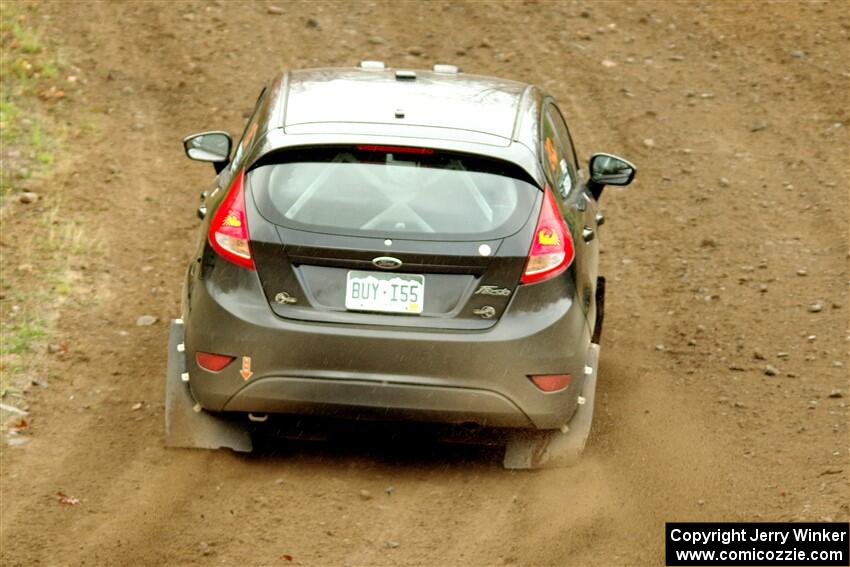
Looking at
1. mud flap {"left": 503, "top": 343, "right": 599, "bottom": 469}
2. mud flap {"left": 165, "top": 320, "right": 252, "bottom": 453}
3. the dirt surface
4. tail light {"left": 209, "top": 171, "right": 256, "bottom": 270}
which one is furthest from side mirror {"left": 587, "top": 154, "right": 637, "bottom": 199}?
mud flap {"left": 165, "top": 320, "right": 252, "bottom": 453}

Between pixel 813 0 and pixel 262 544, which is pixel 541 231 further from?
pixel 813 0

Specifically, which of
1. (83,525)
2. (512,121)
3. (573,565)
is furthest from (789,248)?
(83,525)

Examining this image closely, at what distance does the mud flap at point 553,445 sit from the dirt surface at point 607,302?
0.08 metres

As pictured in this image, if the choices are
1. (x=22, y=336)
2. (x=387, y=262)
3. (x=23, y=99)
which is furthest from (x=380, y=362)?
(x=23, y=99)

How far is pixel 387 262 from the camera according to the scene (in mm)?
6254

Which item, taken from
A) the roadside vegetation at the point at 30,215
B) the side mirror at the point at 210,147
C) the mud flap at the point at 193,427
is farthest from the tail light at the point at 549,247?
the roadside vegetation at the point at 30,215

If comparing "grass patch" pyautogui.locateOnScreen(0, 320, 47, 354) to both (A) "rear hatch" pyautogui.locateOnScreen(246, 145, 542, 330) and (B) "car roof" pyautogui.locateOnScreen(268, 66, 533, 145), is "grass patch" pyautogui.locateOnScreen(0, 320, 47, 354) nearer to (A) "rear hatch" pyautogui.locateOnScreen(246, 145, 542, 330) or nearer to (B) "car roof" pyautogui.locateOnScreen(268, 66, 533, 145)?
(B) "car roof" pyautogui.locateOnScreen(268, 66, 533, 145)

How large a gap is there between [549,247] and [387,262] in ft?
2.49

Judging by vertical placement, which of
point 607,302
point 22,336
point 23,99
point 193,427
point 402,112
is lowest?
point 23,99

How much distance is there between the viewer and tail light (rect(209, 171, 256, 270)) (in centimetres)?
642

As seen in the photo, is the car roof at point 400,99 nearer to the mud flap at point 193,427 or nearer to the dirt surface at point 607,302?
the mud flap at point 193,427

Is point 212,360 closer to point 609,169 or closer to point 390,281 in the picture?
point 390,281

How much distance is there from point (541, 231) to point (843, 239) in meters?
5.24

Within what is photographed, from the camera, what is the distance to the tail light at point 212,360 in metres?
6.48
